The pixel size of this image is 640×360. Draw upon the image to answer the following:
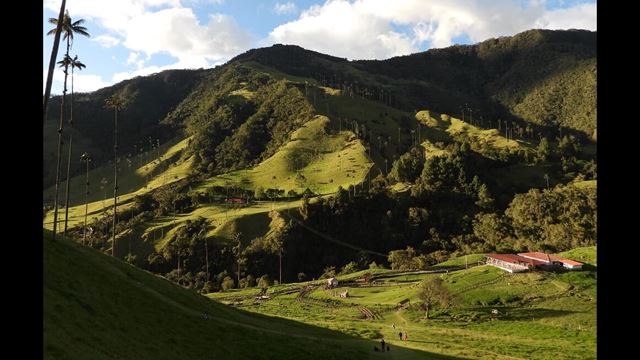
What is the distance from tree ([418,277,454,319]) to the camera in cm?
10538

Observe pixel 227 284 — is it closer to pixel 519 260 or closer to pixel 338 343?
Answer: pixel 519 260

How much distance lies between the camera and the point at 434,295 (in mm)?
107062

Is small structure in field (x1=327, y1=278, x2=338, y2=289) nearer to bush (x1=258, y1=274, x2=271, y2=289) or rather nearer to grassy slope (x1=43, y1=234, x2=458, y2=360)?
bush (x1=258, y1=274, x2=271, y2=289)

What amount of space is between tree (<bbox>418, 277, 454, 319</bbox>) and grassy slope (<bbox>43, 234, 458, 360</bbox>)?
45.2 metres

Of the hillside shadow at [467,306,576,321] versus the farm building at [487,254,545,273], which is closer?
the hillside shadow at [467,306,576,321]

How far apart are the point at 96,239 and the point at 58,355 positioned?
187583 mm

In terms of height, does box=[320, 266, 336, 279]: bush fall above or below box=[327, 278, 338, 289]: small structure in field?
below

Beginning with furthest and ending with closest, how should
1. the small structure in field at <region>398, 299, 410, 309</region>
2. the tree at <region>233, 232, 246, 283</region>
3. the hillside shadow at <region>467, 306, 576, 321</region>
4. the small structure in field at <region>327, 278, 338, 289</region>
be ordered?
the tree at <region>233, 232, 246, 283</region>, the small structure in field at <region>327, 278, 338, 289</region>, the small structure in field at <region>398, 299, 410, 309</region>, the hillside shadow at <region>467, 306, 576, 321</region>

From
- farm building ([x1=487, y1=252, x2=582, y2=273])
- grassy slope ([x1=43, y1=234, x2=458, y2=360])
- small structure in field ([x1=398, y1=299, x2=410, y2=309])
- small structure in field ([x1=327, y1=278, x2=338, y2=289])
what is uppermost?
grassy slope ([x1=43, y1=234, x2=458, y2=360])

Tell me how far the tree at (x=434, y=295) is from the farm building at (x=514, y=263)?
25113 millimetres

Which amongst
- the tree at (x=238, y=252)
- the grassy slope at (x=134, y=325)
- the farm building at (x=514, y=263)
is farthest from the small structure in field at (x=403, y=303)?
the tree at (x=238, y=252)

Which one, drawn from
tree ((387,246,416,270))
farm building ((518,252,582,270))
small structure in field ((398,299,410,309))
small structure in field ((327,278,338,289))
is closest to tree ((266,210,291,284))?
small structure in field ((327,278,338,289))

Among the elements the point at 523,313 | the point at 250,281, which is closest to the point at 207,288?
the point at 250,281
